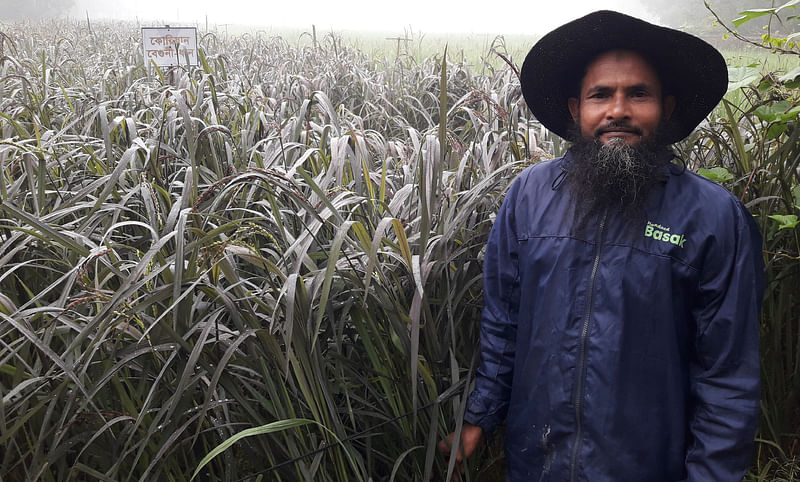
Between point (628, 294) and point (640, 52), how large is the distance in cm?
46

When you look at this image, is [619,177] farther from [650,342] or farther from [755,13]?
[755,13]

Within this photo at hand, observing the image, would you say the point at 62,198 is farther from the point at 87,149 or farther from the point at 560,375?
the point at 560,375

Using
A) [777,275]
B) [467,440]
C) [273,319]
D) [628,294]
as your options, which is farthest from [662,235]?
[777,275]

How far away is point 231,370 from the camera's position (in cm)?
127

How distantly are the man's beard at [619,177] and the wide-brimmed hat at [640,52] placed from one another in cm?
10

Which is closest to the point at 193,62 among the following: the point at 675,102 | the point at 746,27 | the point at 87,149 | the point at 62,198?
→ the point at 87,149

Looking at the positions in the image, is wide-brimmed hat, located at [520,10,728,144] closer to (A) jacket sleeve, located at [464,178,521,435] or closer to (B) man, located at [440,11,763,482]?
(B) man, located at [440,11,763,482]

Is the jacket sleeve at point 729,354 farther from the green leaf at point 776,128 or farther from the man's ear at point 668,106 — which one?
the green leaf at point 776,128

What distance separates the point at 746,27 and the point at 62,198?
2215cm

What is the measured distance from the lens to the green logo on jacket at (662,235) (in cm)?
105

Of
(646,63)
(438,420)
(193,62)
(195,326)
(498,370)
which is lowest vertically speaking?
(438,420)

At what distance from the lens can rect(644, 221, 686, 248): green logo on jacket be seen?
3.45 feet

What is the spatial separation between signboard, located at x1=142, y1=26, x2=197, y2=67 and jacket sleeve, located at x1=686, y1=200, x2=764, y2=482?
309 cm

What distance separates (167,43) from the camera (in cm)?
342
